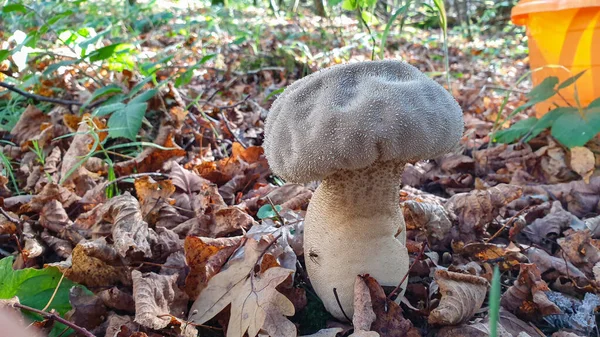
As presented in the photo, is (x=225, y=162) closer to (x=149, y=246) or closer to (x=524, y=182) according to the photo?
(x=149, y=246)

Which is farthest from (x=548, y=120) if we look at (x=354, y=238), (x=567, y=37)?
(x=354, y=238)

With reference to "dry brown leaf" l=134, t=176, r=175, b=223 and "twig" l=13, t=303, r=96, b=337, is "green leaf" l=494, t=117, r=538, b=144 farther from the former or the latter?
"twig" l=13, t=303, r=96, b=337

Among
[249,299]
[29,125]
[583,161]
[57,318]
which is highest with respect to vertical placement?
[57,318]

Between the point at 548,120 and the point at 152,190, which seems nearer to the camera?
the point at 152,190

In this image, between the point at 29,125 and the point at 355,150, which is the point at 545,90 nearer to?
the point at 355,150

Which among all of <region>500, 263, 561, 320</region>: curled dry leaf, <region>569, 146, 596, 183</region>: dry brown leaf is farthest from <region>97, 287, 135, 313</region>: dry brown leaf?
<region>569, 146, 596, 183</region>: dry brown leaf

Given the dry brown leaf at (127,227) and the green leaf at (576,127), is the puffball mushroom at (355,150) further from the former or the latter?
the green leaf at (576,127)

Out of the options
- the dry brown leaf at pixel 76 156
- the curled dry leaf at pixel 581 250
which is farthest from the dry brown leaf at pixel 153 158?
the curled dry leaf at pixel 581 250
